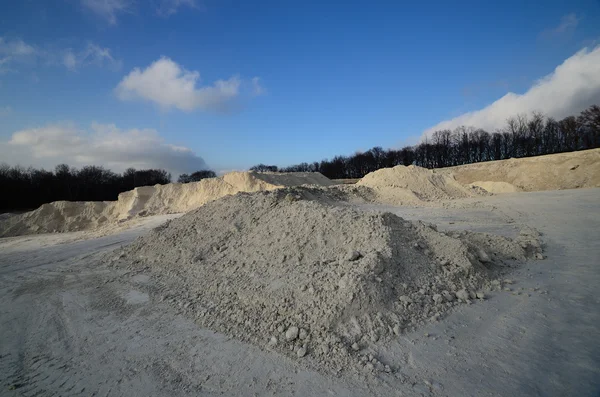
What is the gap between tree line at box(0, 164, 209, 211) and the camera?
3475cm

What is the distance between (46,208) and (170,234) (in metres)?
21.2

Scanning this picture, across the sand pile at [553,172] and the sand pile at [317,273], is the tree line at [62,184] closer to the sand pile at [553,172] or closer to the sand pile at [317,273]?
Result: the sand pile at [317,273]

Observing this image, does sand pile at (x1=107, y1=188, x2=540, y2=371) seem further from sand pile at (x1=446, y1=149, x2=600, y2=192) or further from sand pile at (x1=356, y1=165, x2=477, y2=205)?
sand pile at (x1=446, y1=149, x2=600, y2=192)

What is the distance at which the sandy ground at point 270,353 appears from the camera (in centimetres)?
298

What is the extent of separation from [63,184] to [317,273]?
1806 inches

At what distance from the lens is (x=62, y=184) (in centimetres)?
3834

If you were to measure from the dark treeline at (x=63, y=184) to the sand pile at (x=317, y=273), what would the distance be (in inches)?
1511

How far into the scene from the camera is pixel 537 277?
18.0ft

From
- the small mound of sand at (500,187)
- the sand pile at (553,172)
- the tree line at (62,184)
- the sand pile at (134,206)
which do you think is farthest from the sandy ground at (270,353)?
the tree line at (62,184)

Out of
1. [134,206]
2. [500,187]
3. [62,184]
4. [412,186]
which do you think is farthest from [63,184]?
[500,187]

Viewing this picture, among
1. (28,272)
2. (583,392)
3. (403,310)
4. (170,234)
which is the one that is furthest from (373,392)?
(28,272)

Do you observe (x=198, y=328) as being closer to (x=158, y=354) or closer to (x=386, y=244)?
(x=158, y=354)

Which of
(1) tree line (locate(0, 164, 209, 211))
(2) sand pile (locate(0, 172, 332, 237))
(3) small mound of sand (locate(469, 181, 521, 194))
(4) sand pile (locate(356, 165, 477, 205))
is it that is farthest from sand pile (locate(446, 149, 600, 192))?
(1) tree line (locate(0, 164, 209, 211))

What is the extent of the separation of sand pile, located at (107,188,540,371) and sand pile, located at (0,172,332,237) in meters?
14.5
